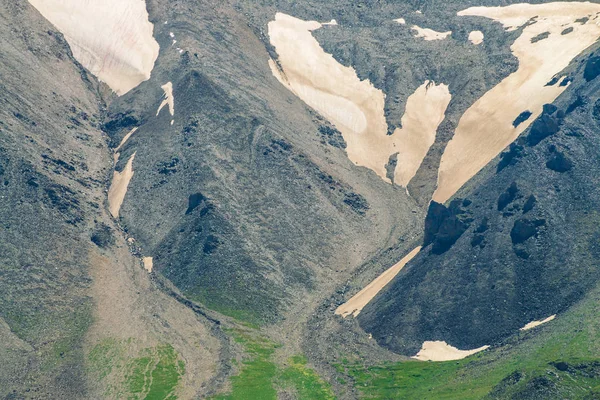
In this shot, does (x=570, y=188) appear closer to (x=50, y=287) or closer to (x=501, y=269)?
(x=501, y=269)

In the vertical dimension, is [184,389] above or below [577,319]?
below

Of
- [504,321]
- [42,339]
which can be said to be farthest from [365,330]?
[42,339]

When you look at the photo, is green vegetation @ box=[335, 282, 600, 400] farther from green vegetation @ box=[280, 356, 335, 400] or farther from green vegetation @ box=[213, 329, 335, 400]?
green vegetation @ box=[213, 329, 335, 400]

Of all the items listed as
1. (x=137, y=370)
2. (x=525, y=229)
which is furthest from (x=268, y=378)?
(x=525, y=229)

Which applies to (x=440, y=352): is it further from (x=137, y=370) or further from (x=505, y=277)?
(x=137, y=370)

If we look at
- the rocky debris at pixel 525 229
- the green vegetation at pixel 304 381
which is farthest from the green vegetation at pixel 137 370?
the rocky debris at pixel 525 229

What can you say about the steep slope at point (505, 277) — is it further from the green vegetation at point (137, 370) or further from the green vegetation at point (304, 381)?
the green vegetation at point (137, 370)
